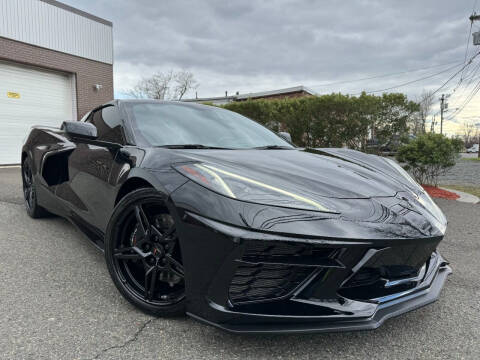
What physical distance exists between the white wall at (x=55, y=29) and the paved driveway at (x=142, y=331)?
10.6 meters

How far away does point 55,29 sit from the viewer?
37.6 ft

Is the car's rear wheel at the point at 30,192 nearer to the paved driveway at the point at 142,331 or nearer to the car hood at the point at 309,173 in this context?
the paved driveway at the point at 142,331

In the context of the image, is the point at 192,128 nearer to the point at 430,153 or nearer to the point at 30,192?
the point at 30,192

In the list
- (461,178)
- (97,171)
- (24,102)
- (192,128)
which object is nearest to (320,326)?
(192,128)

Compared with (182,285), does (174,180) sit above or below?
above

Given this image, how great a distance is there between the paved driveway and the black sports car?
148mm

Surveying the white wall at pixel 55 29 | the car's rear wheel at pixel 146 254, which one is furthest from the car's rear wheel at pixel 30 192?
the white wall at pixel 55 29

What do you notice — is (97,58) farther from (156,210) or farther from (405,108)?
(156,210)

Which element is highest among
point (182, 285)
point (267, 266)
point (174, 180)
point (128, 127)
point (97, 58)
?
point (97, 58)

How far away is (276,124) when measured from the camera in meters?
9.69

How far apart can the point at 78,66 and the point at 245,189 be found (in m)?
12.7

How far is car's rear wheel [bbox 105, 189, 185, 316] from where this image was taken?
172 cm

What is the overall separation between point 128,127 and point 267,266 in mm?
1398

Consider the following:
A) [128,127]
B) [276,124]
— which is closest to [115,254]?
[128,127]
